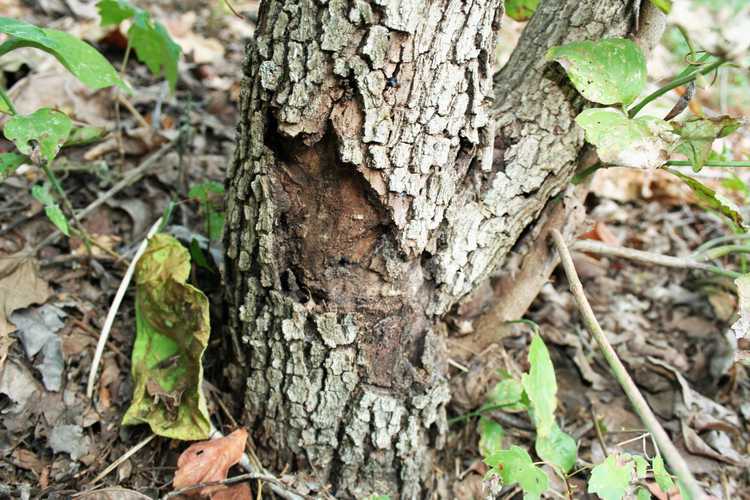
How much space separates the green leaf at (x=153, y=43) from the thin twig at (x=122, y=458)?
1.14m

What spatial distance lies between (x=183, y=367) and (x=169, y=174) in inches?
32.4

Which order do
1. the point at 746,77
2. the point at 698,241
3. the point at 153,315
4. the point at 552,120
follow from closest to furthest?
the point at 552,120 → the point at 153,315 → the point at 698,241 → the point at 746,77

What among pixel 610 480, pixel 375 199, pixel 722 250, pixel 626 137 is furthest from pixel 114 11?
pixel 722 250

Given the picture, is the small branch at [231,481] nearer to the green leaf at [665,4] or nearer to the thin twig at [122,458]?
the thin twig at [122,458]

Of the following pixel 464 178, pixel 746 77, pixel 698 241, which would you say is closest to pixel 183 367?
pixel 464 178

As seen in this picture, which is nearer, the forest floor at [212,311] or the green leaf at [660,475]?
the green leaf at [660,475]

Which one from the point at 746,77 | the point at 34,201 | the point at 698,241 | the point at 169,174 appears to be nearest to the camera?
the point at 34,201

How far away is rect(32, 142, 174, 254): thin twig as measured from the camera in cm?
174

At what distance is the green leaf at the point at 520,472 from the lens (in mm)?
1285

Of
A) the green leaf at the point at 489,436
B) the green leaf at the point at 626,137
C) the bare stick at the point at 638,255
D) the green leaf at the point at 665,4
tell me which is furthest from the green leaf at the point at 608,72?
the green leaf at the point at 489,436

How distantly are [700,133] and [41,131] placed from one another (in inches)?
57.3

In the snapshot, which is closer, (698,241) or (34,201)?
(34,201)

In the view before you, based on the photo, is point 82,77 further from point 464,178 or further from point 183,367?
point 464,178

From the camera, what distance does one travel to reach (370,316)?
138 centimetres
